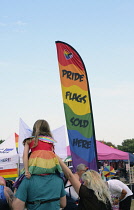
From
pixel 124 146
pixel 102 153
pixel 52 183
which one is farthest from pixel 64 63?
pixel 124 146

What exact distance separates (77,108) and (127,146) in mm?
88557

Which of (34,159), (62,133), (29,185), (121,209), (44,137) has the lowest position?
(121,209)

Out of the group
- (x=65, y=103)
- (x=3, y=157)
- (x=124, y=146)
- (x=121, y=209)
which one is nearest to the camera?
(x=121, y=209)

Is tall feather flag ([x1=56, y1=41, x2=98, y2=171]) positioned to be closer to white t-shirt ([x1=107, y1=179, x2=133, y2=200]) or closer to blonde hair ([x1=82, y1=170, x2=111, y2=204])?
white t-shirt ([x1=107, y1=179, x2=133, y2=200])

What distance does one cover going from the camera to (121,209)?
661cm

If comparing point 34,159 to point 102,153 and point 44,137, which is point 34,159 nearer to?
point 44,137

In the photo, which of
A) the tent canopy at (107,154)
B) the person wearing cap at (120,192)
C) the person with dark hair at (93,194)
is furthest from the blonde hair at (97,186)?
the tent canopy at (107,154)

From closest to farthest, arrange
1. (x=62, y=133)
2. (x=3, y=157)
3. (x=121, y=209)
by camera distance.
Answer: (x=121, y=209) → (x=62, y=133) → (x=3, y=157)

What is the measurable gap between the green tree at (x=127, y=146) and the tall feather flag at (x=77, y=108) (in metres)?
83.8

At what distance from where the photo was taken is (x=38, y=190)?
9.46 ft

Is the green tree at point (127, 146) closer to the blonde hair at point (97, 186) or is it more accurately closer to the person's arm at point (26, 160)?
the blonde hair at point (97, 186)

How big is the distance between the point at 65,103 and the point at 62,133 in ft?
11.2

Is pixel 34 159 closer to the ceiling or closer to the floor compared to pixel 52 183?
closer to the ceiling

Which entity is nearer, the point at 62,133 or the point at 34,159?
the point at 34,159
